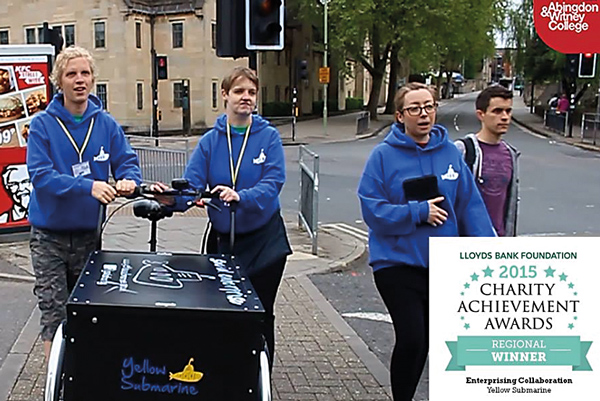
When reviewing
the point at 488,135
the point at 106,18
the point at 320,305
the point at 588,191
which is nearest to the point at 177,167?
the point at 320,305

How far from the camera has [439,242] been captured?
130 inches

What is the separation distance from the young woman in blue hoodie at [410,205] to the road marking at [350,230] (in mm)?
6126

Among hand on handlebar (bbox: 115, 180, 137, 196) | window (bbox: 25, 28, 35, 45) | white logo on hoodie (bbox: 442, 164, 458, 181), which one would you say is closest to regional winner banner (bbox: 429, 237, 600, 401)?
white logo on hoodie (bbox: 442, 164, 458, 181)

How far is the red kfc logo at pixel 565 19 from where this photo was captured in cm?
504

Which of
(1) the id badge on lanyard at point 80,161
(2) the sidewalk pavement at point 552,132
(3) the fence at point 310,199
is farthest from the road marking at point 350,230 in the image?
(2) the sidewalk pavement at point 552,132

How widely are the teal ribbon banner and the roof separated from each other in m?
36.4

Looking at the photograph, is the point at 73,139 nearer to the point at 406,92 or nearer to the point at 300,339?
the point at 406,92

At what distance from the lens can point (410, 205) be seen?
3.61 meters

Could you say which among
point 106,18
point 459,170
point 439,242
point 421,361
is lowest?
point 421,361

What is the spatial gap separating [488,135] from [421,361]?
4.64 ft

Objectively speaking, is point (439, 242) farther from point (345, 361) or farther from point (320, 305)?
point (320, 305)

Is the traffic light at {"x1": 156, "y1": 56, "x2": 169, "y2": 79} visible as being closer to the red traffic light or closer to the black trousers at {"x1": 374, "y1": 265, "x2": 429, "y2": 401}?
the red traffic light

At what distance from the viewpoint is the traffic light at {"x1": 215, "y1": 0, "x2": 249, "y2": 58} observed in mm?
6332

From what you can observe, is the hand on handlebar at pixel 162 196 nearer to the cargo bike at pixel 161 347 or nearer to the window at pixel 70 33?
the cargo bike at pixel 161 347
